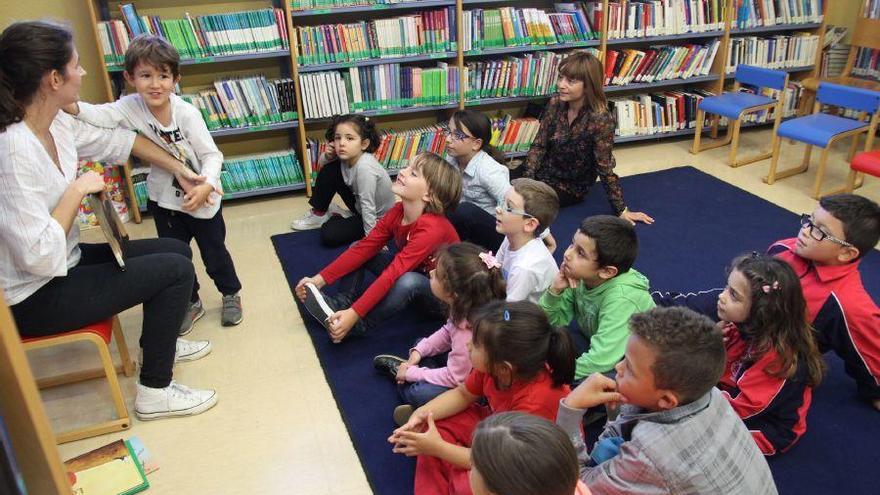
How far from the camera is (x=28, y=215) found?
75.5 inches

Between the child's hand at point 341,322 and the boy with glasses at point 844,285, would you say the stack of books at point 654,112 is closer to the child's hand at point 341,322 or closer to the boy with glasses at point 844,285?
the boy with glasses at point 844,285

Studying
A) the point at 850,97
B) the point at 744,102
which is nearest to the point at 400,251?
the point at 744,102

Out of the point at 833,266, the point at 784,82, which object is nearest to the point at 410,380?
the point at 833,266

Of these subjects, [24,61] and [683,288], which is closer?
[24,61]

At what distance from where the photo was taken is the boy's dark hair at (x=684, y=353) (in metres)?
1.54

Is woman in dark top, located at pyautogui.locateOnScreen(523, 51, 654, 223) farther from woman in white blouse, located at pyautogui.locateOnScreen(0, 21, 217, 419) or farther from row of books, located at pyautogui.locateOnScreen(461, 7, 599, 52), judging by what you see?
woman in white blouse, located at pyautogui.locateOnScreen(0, 21, 217, 419)

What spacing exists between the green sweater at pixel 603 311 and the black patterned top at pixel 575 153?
1570mm

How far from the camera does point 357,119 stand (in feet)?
11.4

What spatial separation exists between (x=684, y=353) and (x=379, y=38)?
3.30m

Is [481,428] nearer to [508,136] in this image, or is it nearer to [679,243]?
[679,243]

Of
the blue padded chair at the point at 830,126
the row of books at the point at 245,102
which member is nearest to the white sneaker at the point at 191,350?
the row of books at the point at 245,102

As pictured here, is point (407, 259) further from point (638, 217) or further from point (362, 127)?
point (638, 217)

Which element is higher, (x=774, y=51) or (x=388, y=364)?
(x=774, y=51)

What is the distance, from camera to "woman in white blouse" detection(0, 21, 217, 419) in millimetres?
1933
